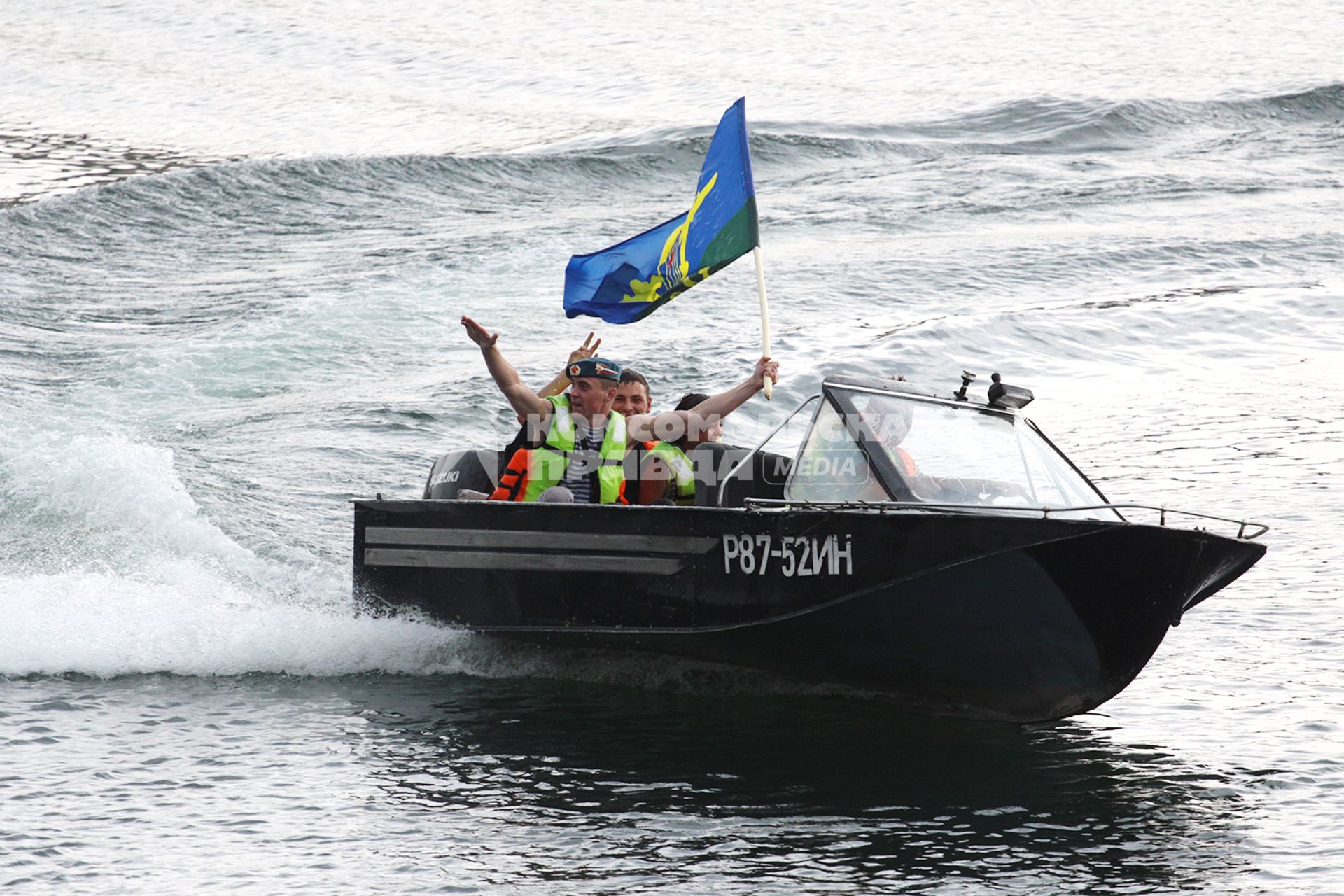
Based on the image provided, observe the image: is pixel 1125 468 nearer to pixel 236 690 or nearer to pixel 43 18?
pixel 236 690

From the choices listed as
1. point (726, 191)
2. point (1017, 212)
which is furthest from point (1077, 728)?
point (1017, 212)

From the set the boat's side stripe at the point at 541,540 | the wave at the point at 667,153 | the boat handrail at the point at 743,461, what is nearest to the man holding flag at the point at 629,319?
the boat handrail at the point at 743,461

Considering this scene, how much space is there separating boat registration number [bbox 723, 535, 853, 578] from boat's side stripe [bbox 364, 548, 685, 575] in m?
0.31

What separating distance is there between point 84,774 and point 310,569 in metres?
4.08

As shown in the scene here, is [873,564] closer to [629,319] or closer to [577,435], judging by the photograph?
[577,435]

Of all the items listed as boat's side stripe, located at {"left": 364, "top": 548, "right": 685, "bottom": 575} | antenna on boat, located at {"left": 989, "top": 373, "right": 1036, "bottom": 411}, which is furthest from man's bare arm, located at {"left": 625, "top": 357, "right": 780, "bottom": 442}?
antenna on boat, located at {"left": 989, "top": 373, "right": 1036, "bottom": 411}

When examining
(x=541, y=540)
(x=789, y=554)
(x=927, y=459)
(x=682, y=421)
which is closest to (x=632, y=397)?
(x=682, y=421)

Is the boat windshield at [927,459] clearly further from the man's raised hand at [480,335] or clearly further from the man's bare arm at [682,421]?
the man's raised hand at [480,335]

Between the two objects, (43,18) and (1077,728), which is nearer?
(1077,728)

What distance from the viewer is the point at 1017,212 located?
2698 centimetres

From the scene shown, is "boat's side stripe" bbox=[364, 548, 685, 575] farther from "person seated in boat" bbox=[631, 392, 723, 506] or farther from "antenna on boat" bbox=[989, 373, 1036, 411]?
"antenna on boat" bbox=[989, 373, 1036, 411]

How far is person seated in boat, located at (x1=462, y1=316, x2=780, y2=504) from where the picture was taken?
30.7 ft

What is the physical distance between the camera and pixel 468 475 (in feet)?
33.8

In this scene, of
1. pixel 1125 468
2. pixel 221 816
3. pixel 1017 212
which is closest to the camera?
pixel 221 816
